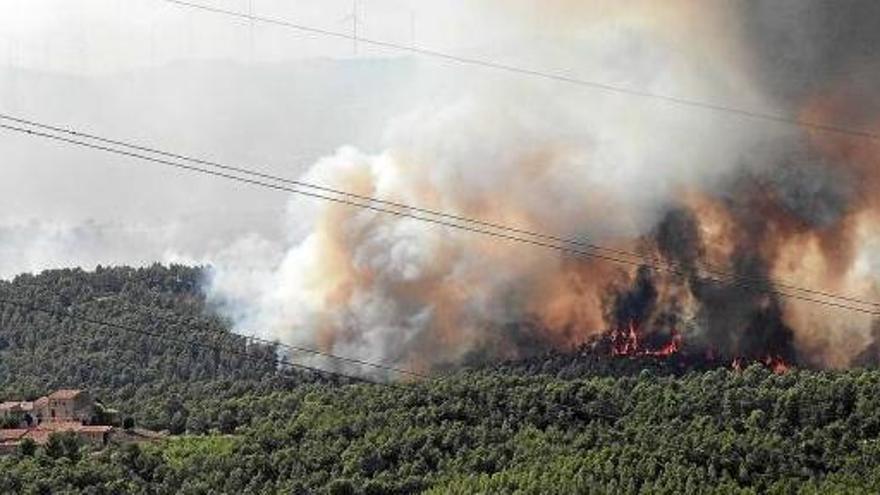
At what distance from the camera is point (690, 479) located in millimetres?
49812

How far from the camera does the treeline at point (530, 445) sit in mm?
51406

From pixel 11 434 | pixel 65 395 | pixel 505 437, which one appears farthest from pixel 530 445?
pixel 65 395

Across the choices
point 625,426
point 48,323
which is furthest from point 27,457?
point 48,323

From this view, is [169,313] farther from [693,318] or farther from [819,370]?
[819,370]

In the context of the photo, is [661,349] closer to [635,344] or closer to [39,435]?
[635,344]

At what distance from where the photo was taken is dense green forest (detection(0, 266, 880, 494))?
170ft

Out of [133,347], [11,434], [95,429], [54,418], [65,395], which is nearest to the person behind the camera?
[11,434]

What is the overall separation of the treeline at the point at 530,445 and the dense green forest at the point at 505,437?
0.23ft

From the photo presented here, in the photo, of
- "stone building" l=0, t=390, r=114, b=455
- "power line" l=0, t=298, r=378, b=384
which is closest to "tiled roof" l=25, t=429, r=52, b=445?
"stone building" l=0, t=390, r=114, b=455

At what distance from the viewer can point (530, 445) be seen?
54812 mm

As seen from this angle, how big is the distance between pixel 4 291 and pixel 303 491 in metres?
47.9

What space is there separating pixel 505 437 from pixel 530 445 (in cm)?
149

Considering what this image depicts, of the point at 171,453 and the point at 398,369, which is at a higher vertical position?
the point at 398,369

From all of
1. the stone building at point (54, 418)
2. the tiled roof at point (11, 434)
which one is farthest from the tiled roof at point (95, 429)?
the tiled roof at point (11, 434)
